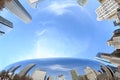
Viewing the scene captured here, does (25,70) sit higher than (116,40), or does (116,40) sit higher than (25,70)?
(116,40)

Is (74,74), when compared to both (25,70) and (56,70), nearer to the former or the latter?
(56,70)

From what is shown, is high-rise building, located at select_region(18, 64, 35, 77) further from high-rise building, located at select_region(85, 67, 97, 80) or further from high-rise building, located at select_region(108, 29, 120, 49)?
high-rise building, located at select_region(108, 29, 120, 49)

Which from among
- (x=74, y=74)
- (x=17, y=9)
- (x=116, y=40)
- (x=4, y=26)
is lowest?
(x=74, y=74)

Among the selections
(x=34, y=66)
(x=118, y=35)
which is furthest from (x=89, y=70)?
(x=118, y=35)

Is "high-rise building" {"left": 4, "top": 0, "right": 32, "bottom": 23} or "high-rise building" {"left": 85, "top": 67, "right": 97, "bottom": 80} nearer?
"high-rise building" {"left": 85, "top": 67, "right": 97, "bottom": 80}

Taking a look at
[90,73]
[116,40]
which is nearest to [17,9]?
[116,40]

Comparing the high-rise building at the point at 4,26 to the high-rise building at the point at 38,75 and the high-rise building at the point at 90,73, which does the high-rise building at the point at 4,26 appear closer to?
the high-rise building at the point at 38,75

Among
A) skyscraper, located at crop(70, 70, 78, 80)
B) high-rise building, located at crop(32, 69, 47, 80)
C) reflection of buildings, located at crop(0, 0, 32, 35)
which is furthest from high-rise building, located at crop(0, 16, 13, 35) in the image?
skyscraper, located at crop(70, 70, 78, 80)

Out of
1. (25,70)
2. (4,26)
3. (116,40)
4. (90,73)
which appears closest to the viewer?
(25,70)

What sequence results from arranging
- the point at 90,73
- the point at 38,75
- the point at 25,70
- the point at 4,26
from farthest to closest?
the point at 4,26, the point at 90,73, the point at 25,70, the point at 38,75

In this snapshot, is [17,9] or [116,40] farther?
[17,9]

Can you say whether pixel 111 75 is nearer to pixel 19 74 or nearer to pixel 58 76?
pixel 58 76

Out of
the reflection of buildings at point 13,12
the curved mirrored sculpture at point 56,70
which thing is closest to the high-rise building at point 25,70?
the curved mirrored sculpture at point 56,70

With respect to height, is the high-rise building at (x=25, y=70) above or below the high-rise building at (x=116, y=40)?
below
